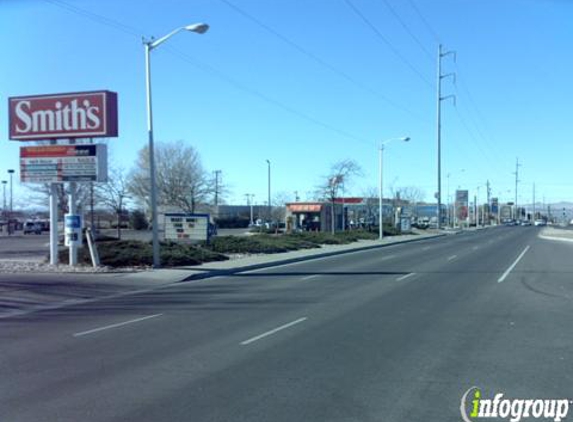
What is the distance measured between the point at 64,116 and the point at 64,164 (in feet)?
6.76

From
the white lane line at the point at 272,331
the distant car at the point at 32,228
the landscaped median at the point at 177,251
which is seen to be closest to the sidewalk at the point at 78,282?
the landscaped median at the point at 177,251

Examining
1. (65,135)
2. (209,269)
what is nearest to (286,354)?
(209,269)

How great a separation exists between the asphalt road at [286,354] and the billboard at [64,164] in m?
9.07

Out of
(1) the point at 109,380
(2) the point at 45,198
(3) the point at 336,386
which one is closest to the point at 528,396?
(3) the point at 336,386

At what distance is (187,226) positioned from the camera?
3238 centimetres

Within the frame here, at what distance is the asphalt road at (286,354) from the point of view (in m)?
6.77

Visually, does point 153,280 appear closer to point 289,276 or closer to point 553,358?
point 289,276

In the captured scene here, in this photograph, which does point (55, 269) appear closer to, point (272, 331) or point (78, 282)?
point (78, 282)

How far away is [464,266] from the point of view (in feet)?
86.8

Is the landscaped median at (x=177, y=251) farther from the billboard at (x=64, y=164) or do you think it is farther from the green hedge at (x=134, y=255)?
the billboard at (x=64, y=164)

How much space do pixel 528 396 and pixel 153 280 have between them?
15.8 metres

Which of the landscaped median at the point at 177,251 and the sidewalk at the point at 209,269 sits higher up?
the landscaped median at the point at 177,251

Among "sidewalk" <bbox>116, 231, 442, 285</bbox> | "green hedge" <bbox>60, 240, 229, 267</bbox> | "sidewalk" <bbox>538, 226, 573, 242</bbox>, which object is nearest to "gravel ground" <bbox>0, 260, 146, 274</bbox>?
"green hedge" <bbox>60, 240, 229, 267</bbox>

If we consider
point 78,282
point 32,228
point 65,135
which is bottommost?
point 78,282
